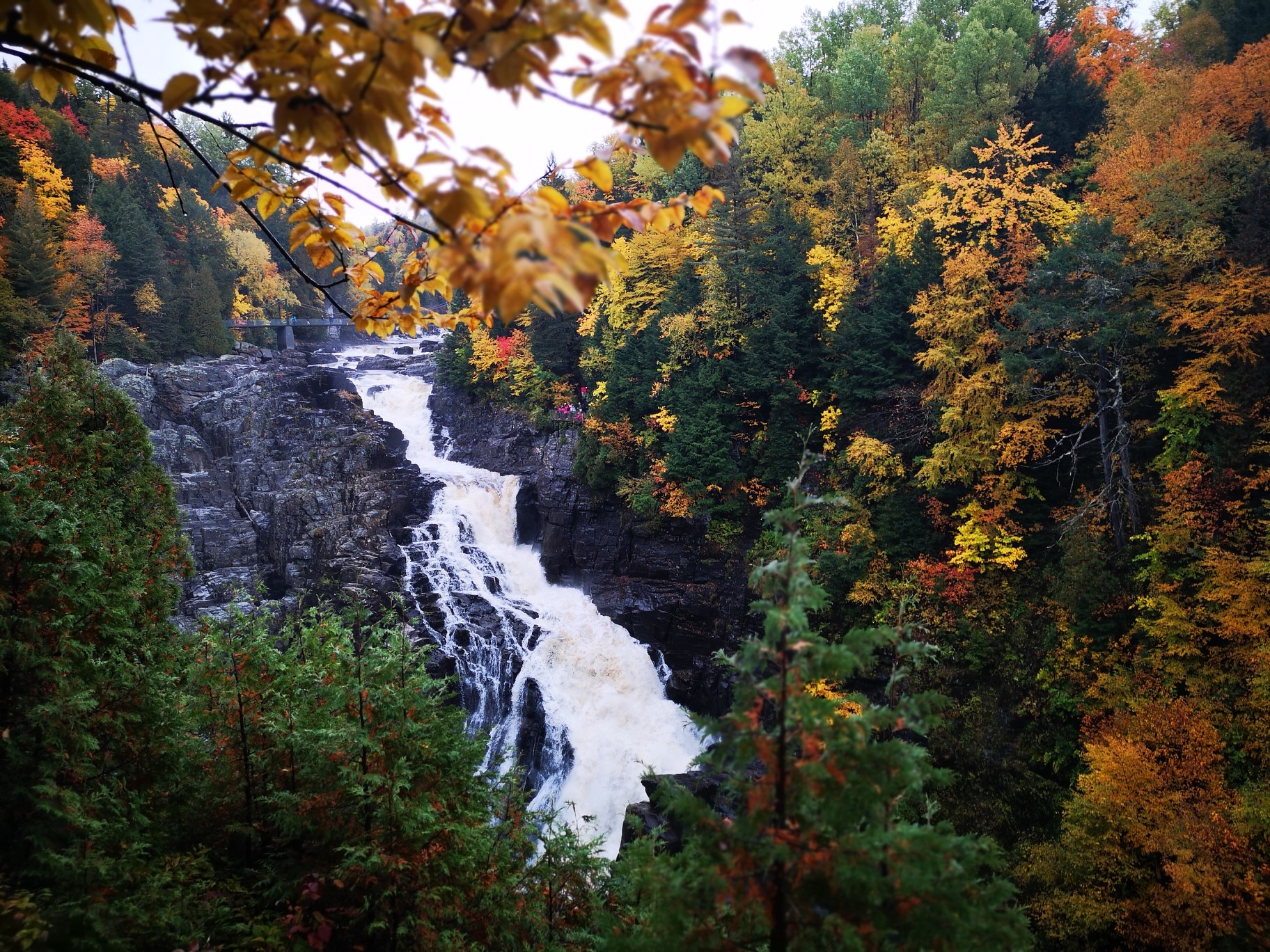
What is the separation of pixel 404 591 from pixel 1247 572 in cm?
1949

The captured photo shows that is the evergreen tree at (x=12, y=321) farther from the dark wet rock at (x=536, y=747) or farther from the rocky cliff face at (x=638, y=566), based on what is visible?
the dark wet rock at (x=536, y=747)

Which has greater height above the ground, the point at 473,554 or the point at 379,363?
the point at 379,363

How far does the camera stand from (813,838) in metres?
2.46

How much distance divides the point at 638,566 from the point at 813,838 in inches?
673

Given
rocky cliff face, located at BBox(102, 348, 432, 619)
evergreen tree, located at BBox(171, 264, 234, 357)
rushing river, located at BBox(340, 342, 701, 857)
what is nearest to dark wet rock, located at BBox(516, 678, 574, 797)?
rushing river, located at BBox(340, 342, 701, 857)

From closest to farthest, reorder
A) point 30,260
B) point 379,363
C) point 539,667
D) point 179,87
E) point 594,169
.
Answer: point 179,87 < point 594,169 < point 539,667 < point 30,260 < point 379,363

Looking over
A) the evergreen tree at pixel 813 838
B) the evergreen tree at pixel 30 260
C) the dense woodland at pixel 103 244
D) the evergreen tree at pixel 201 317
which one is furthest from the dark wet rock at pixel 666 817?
the evergreen tree at pixel 201 317

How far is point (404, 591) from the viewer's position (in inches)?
760

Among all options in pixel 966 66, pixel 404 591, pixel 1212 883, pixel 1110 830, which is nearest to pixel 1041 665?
pixel 1110 830

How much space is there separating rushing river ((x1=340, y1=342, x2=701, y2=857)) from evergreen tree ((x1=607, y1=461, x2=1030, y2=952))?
30.8 ft

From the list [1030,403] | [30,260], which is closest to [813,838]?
[1030,403]

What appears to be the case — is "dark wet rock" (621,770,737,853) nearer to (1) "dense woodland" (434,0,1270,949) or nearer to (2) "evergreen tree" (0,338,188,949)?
(1) "dense woodland" (434,0,1270,949)

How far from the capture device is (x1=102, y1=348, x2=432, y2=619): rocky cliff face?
2178cm

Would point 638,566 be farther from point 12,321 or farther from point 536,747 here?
point 12,321
